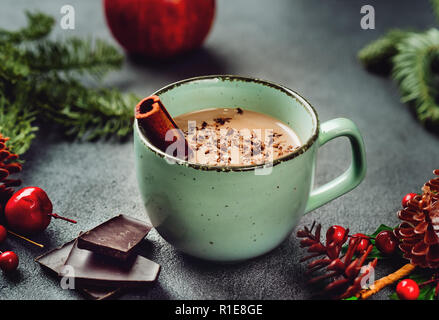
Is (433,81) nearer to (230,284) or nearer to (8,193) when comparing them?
(230,284)

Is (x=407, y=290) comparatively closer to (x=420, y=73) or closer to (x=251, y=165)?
(x=251, y=165)

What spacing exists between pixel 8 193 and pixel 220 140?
35 centimetres

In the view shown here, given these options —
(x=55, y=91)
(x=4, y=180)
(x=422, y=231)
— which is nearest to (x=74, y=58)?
(x=55, y=91)

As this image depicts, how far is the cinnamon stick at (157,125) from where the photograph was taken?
0.63 metres

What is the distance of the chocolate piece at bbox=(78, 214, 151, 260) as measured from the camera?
2.09 ft

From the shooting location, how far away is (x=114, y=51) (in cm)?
117

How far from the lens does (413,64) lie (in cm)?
110

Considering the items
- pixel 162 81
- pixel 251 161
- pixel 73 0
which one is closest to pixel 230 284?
pixel 251 161

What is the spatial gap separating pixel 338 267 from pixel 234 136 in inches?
9.4

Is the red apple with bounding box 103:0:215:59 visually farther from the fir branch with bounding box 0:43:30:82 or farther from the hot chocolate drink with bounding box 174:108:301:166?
the hot chocolate drink with bounding box 174:108:301:166

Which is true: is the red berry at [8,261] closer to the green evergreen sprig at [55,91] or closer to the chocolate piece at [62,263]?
the chocolate piece at [62,263]

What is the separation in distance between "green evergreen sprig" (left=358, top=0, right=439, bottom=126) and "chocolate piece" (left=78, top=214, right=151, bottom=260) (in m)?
0.67

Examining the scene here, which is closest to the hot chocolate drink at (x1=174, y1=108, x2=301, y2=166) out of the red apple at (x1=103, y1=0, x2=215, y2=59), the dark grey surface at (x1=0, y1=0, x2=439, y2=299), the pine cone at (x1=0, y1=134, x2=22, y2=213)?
the dark grey surface at (x1=0, y1=0, x2=439, y2=299)

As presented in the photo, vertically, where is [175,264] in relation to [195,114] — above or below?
below
